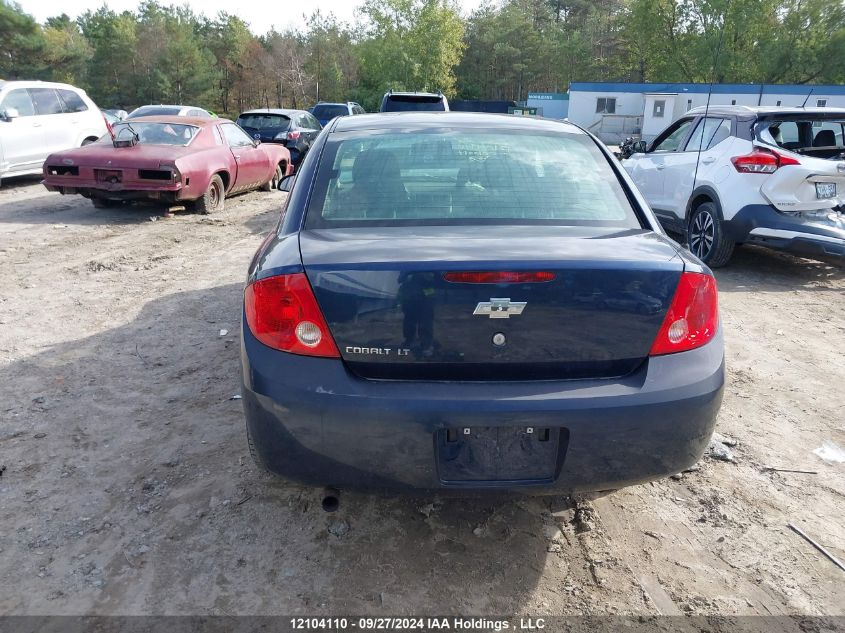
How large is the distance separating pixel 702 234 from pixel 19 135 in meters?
11.6

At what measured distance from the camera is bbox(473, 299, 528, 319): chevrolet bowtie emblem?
7.26 feet

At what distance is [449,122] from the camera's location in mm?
3424

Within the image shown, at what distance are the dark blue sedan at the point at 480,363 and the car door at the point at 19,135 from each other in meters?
11.7

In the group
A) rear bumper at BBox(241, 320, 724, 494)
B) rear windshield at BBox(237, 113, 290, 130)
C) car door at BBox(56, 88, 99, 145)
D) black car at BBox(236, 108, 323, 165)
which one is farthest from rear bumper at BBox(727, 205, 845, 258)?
car door at BBox(56, 88, 99, 145)

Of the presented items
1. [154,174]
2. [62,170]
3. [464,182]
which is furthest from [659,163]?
[62,170]

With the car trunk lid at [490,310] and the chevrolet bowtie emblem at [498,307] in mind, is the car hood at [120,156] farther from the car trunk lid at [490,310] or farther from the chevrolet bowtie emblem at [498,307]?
the chevrolet bowtie emblem at [498,307]

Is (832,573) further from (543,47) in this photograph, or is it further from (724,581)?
(543,47)

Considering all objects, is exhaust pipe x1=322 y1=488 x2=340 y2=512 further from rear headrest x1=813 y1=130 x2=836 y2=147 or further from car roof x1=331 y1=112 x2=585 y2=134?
rear headrest x1=813 y1=130 x2=836 y2=147

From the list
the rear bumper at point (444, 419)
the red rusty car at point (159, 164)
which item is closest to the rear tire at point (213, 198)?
the red rusty car at point (159, 164)

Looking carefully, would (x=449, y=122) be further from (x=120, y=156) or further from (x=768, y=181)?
(x=120, y=156)

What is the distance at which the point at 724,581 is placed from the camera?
254cm

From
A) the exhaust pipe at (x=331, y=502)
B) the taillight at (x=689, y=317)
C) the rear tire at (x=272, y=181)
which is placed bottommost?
the rear tire at (x=272, y=181)

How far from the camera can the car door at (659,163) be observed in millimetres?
8203

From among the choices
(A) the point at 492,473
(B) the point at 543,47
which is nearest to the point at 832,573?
(A) the point at 492,473
